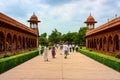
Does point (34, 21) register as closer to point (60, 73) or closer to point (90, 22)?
point (90, 22)

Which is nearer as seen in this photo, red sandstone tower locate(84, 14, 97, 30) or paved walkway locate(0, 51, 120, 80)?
paved walkway locate(0, 51, 120, 80)

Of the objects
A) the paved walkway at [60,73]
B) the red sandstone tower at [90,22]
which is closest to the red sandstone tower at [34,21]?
the red sandstone tower at [90,22]

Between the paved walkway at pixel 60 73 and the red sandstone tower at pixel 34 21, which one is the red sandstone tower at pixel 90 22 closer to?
the red sandstone tower at pixel 34 21

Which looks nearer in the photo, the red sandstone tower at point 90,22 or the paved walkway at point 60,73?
the paved walkway at point 60,73

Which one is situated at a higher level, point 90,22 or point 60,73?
point 90,22

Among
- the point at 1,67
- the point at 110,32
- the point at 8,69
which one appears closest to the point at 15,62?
the point at 8,69

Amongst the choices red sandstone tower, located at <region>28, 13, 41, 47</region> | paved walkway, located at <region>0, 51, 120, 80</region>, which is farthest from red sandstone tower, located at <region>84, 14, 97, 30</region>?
paved walkway, located at <region>0, 51, 120, 80</region>

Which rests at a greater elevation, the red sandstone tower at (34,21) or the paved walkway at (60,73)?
the red sandstone tower at (34,21)

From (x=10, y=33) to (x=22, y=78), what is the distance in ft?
58.4

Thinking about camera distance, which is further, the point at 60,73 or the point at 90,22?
the point at 90,22

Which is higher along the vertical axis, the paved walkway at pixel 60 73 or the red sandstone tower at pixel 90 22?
the red sandstone tower at pixel 90 22

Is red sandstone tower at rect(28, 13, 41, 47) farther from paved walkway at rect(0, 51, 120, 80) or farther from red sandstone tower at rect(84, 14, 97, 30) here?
paved walkway at rect(0, 51, 120, 80)

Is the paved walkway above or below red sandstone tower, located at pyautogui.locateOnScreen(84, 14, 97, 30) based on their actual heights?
below

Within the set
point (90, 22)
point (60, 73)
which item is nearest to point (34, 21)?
point (90, 22)
